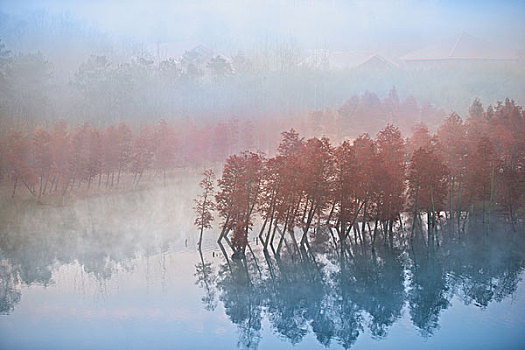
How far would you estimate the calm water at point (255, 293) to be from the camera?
21.9m

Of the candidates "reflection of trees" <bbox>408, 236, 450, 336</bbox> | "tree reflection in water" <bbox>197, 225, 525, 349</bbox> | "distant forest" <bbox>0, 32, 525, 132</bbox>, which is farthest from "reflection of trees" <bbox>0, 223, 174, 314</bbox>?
"distant forest" <bbox>0, 32, 525, 132</bbox>

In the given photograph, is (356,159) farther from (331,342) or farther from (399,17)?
(399,17)

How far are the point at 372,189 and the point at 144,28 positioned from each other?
77.8 metres

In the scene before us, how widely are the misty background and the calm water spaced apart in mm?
36417

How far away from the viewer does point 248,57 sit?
100 metres

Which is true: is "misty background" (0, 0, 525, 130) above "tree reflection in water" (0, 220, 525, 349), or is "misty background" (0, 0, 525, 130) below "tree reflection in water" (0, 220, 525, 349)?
above

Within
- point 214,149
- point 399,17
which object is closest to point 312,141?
point 214,149

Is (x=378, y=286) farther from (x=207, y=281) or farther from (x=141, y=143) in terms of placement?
(x=141, y=143)

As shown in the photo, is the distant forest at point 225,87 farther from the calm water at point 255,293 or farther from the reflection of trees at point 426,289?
the reflection of trees at point 426,289

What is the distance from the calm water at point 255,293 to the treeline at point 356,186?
2.11 metres

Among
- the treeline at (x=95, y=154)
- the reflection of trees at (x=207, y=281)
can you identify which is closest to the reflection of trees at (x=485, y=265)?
the reflection of trees at (x=207, y=281)

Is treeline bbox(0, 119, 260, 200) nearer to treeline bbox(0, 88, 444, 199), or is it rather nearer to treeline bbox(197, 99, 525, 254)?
treeline bbox(0, 88, 444, 199)

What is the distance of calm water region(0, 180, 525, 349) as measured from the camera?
21.9 meters

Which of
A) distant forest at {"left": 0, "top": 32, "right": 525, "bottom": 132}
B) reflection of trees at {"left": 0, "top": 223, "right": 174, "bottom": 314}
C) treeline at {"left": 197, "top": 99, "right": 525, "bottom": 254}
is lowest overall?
reflection of trees at {"left": 0, "top": 223, "right": 174, "bottom": 314}
